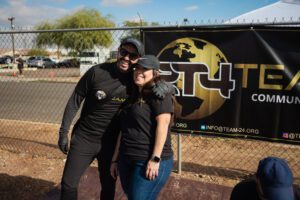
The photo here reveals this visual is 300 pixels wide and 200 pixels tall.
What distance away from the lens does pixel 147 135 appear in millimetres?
2424

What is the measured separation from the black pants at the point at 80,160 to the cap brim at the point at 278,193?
163cm

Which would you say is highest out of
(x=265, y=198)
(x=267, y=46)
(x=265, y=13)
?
(x=265, y=13)

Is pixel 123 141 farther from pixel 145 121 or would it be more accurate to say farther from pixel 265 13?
pixel 265 13

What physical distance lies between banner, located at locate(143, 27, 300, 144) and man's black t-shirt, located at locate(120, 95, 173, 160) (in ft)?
5.10

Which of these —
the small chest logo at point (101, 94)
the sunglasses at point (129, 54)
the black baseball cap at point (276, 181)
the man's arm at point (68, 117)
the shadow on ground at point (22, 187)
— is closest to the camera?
the black baseball cap at point (276, 181)

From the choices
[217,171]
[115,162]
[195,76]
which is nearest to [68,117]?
[115,162]

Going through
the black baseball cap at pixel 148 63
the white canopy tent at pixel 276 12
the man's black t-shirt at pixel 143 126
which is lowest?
the man's black t-shirt at pixel 143 126

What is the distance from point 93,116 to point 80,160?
426 mm

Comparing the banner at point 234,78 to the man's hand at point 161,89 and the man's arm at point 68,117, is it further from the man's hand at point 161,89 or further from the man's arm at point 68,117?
the man's hand at point 161,89

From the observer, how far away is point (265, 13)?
7.34 meters

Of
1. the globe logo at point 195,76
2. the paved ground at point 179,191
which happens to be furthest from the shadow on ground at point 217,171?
the globe logo at point 195,76

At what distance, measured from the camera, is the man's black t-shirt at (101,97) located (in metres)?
2.87

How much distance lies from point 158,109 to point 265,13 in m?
6.03

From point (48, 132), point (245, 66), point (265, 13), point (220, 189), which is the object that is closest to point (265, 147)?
point (220, 189)
